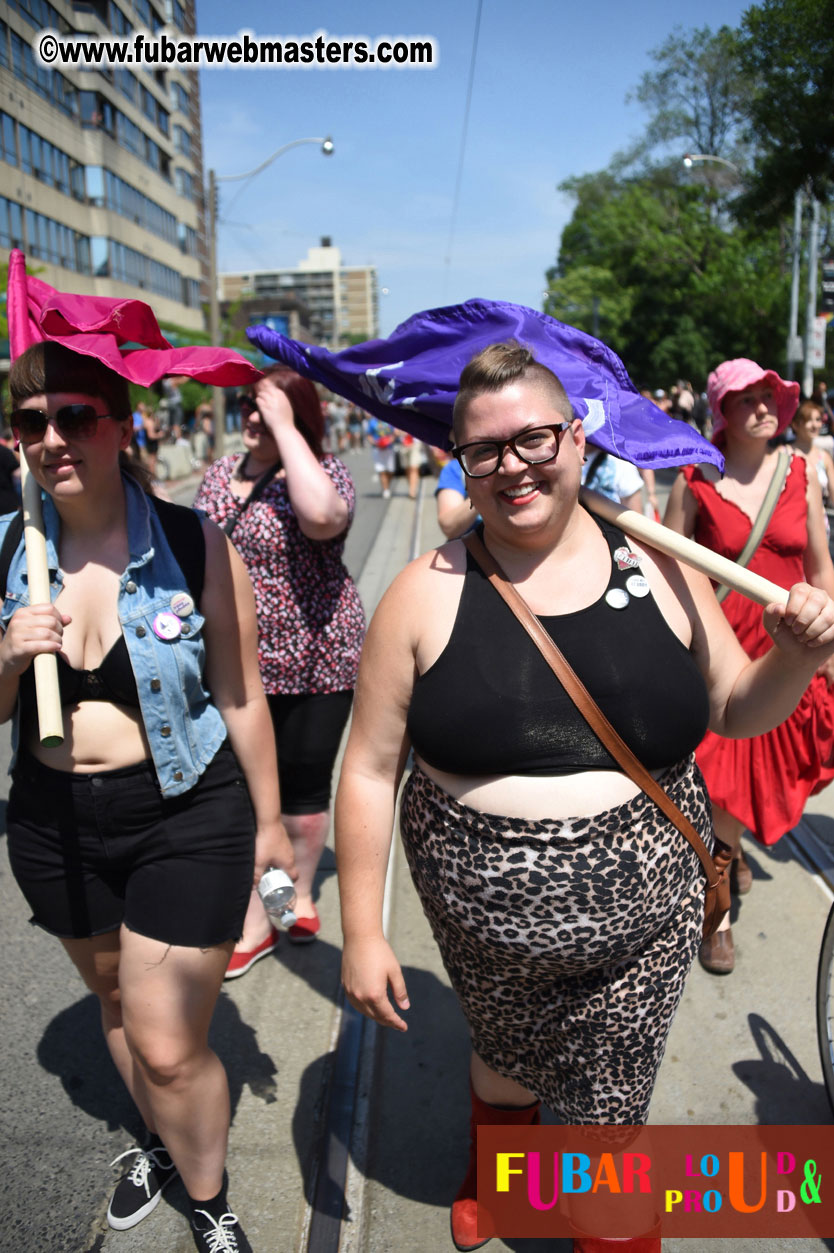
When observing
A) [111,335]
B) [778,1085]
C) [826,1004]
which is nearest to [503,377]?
[111,335]

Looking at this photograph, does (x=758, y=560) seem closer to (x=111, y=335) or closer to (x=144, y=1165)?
(x=111, y=335)

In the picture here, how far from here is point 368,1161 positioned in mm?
2664

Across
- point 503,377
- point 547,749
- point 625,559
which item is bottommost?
point 547,749

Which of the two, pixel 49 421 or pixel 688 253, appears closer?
pixel 49 421

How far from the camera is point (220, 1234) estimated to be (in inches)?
89.8

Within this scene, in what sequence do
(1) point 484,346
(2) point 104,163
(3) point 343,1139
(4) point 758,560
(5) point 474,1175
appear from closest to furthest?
(1) point 484,346 < (5) point 474,1175 < (3) point 343,1139 < (4) point 758,560 < (2) point 104,163

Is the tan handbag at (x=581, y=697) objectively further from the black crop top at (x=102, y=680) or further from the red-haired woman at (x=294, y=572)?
the red-haired woman at (x=294, y=572)

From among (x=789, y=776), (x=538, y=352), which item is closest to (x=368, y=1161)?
(x=789, y=776)

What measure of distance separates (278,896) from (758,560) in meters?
2.09

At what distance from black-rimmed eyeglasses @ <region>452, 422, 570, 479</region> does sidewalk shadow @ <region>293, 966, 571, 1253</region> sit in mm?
1880

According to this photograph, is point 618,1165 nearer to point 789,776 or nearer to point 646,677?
point 646,677

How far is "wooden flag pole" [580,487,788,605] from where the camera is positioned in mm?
1851

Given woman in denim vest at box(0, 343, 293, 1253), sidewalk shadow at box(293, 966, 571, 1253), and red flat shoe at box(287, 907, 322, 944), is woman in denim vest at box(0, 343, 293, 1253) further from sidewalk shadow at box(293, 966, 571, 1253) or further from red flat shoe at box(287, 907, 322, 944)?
red flat shoe at box(287, 907, 322, 944)

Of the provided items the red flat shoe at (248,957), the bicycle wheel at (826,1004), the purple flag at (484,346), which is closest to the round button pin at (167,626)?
the purple flag at (484,346)
